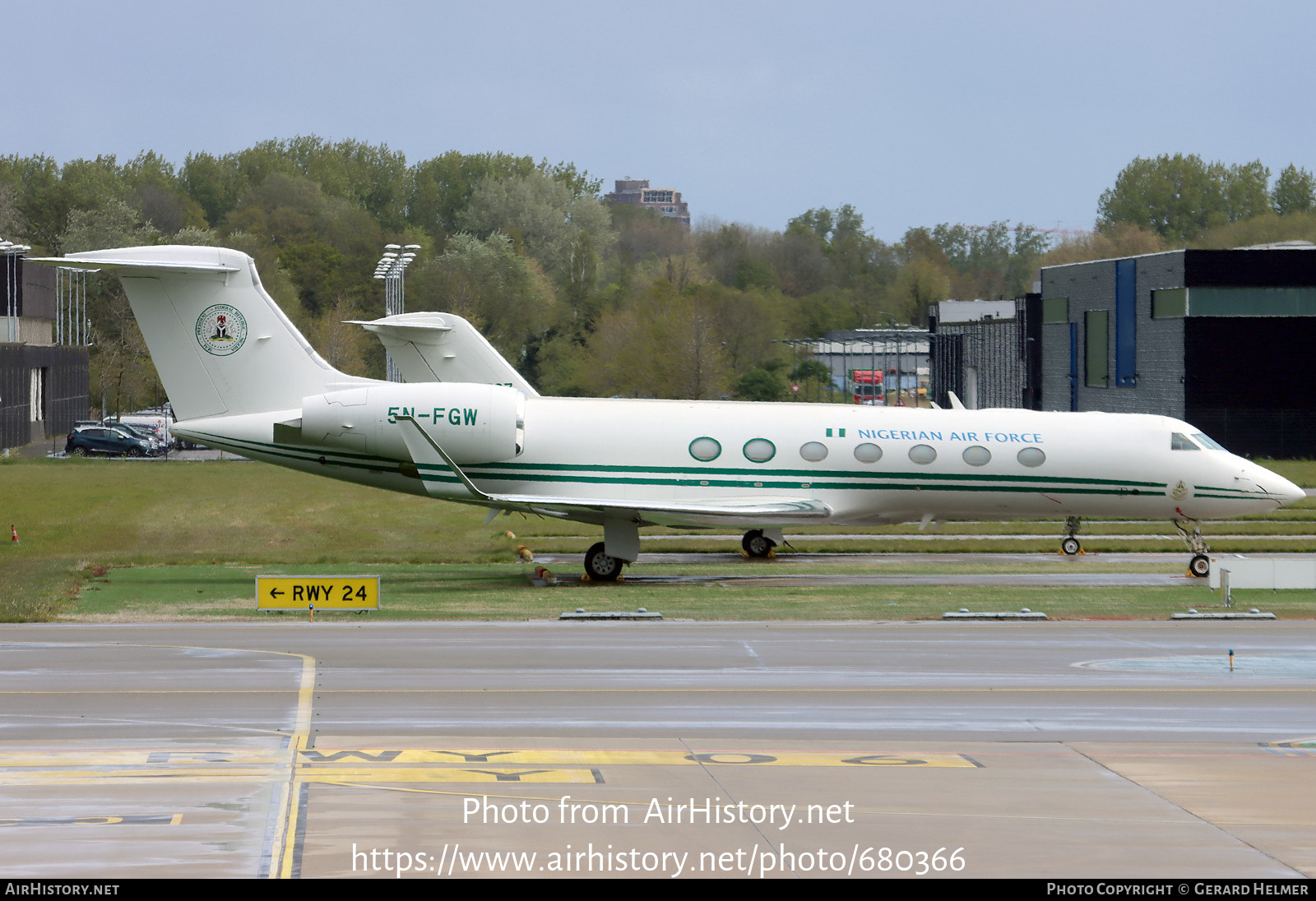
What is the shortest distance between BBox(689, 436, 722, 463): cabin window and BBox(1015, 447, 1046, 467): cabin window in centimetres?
663

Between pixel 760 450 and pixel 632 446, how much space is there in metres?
2.78

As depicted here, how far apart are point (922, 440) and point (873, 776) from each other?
17.9 m

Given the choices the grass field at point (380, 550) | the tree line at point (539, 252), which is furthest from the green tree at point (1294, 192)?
the grass field at point (380, 550)

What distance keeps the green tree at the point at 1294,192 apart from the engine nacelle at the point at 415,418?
165 meters

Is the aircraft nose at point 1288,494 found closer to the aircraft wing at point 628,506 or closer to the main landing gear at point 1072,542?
the main landing gear at point 1072,542

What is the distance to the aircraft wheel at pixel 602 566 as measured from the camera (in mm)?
30109

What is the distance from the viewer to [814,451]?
101ft

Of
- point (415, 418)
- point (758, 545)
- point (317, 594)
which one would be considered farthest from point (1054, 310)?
point (317, 594)

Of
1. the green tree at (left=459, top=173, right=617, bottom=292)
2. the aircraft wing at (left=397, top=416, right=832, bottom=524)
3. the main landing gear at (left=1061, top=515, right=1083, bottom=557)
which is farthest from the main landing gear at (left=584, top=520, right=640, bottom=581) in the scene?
the green tree at (left=459, top=173, right=617, bottom=292)

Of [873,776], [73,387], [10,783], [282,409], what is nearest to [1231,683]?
[873,776]

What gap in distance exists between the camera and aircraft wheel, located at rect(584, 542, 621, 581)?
30.1 meters

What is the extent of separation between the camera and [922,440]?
3078 centimetres

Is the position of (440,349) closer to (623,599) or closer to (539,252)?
A: (623,599)
